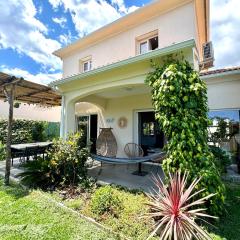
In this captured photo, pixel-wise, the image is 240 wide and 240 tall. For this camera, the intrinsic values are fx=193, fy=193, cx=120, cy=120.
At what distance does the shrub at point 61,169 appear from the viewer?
659cm

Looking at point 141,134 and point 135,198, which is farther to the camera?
point 141,134

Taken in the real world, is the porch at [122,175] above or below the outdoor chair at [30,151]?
below

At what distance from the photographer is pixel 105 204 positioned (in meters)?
4.73

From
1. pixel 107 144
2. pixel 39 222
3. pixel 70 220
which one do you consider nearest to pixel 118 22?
pixel 107 144

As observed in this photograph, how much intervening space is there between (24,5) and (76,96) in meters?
5.90

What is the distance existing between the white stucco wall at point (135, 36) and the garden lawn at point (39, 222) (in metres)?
9.12

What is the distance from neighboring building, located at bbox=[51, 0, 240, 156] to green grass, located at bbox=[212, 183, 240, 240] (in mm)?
4417

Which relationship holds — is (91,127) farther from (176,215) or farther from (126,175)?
(176,215)

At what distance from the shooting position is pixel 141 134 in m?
11.3

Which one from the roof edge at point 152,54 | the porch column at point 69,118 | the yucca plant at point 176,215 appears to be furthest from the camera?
the porch column at point 69,118

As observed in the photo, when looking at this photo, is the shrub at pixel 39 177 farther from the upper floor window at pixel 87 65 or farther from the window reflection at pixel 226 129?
the upper floor window at pixel 87 65

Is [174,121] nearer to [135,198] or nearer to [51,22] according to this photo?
[135,198]

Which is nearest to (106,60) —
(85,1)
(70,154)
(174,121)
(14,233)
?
(85,1)

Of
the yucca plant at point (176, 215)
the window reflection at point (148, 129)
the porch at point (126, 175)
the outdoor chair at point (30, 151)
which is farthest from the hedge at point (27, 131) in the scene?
the yucca plant at point (176, 215)
